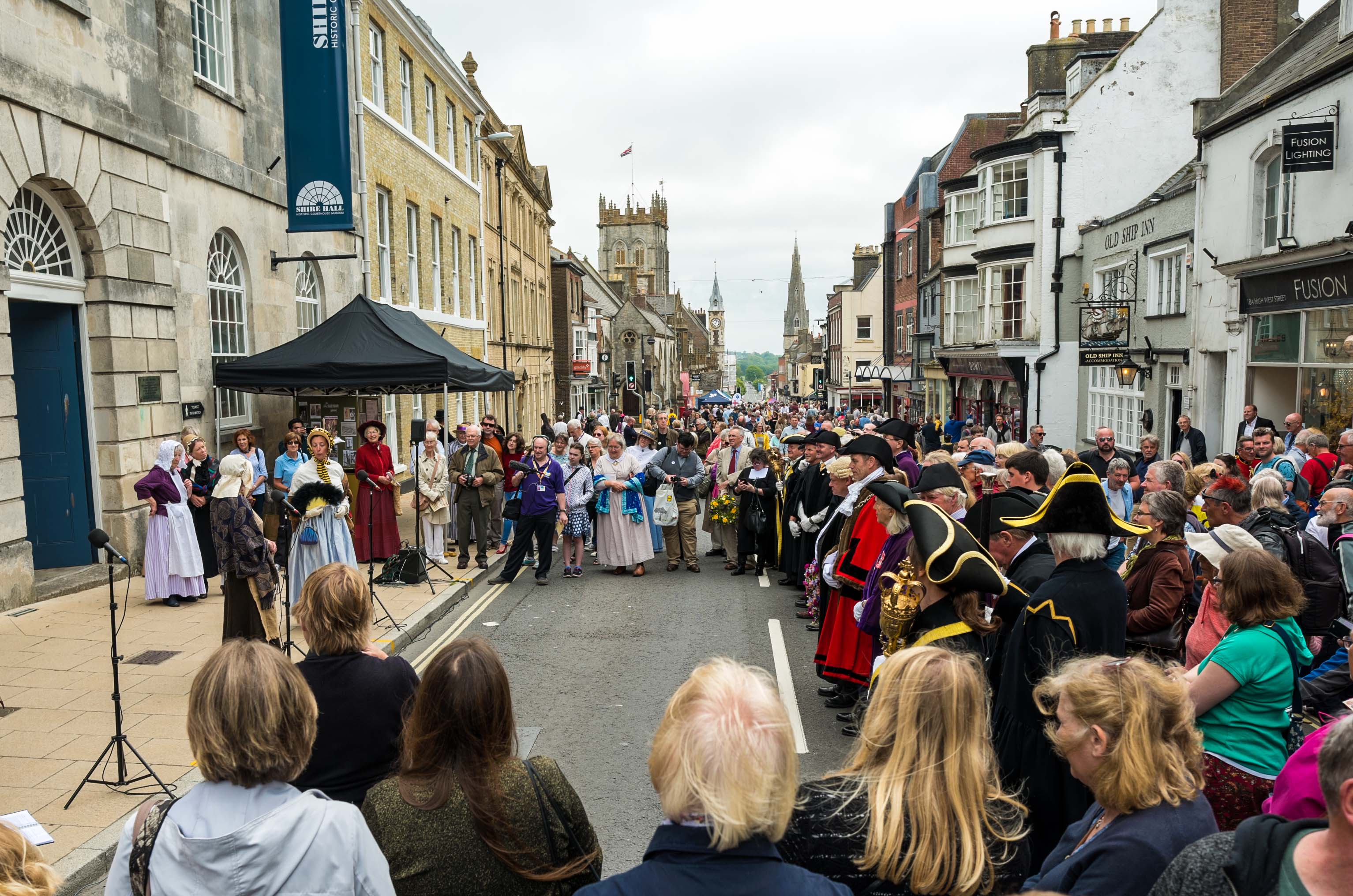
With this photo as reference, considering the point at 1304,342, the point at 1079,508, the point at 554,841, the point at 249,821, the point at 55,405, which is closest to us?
the point at 249,821

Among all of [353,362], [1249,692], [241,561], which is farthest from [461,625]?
[1249,692]

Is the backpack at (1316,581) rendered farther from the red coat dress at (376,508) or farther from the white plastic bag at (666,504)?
the red coat dress at (376,508)

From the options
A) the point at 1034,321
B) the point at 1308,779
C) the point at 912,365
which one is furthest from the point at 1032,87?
the point at 1308,779

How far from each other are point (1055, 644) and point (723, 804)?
246cm

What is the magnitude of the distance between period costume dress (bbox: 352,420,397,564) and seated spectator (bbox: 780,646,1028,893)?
382 inches

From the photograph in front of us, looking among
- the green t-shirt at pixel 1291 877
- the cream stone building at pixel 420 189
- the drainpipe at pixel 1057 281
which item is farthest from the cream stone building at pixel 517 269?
the green t-shirt at pixel 1291 877

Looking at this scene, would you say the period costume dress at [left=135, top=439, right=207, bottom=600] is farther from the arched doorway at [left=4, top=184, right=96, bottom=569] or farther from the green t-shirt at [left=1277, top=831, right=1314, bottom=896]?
the green t-shirt at [left=1277, top=831, right=1314, bottom=896]

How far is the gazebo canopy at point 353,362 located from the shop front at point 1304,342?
1200cm

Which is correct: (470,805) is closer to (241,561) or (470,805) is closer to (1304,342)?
(241,561)

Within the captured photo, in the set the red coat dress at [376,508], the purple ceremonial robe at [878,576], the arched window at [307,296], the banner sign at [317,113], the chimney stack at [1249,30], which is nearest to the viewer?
the purple ceremonial robe at [878,576]

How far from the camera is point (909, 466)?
9945 mm

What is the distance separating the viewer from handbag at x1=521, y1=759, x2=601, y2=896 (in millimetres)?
2717

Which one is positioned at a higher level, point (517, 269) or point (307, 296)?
point (517, 269)

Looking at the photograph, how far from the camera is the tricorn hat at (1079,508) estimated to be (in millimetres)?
4246
